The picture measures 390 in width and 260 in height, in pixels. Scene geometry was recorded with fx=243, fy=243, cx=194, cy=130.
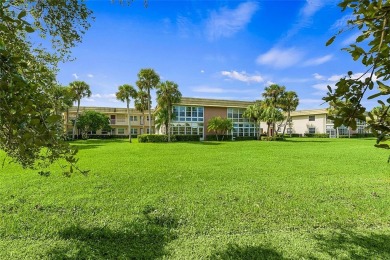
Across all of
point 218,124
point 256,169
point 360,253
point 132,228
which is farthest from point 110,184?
point 218,124

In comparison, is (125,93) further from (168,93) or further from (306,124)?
(306,124)

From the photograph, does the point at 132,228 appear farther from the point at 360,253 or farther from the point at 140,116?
the point at 140,116

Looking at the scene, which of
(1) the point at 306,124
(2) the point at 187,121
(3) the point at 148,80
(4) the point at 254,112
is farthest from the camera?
(1) the point at 306,124

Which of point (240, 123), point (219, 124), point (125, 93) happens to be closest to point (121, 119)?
point (125, 93)

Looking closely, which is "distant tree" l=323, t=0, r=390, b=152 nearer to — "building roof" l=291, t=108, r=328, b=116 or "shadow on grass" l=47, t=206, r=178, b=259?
"shadow on grass" l=47, t=206, r=178, b=259

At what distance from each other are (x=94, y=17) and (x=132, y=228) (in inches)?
173

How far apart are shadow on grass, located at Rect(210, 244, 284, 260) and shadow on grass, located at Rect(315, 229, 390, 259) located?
0.87m

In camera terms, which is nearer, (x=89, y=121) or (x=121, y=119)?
(x=89, y=121)

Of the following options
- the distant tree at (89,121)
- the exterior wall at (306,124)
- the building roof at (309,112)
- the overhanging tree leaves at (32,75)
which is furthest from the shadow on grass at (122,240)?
the exterior wall at (306,124)

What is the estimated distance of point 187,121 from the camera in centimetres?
3788

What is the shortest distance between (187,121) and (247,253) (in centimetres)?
3402

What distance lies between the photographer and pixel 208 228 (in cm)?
505

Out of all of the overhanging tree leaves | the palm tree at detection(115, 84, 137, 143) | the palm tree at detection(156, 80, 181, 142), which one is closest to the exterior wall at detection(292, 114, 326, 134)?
Answer: the palm tree at detection(156, 80, 181, 142)

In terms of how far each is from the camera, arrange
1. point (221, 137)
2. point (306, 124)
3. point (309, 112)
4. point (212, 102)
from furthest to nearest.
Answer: point (306, 124)
point (309, 112)
point (212, 102)
point (221, 137)
